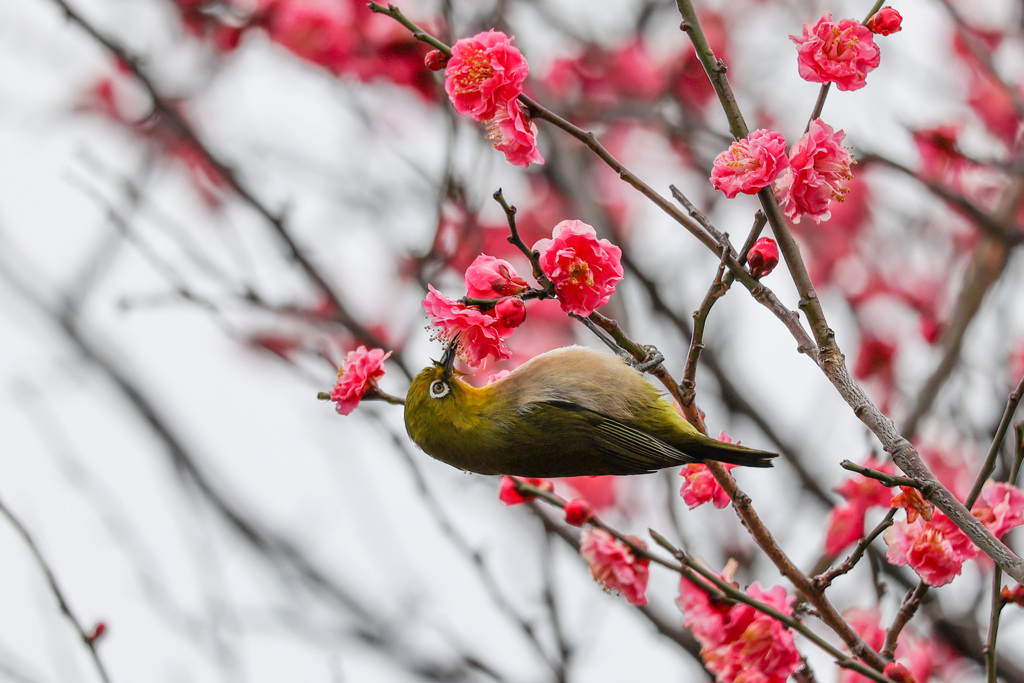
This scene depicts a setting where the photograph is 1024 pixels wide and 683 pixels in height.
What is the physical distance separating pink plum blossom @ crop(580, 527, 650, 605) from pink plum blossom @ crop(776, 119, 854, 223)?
989 mm

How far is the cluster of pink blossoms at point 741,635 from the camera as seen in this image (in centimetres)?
218

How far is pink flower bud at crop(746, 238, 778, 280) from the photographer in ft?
6.72

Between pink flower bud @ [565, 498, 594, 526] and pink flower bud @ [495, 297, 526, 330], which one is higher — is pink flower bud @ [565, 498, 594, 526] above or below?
below

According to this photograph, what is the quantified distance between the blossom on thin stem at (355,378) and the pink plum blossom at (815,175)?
1.13 metres

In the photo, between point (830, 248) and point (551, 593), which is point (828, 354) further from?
point (830, 248)

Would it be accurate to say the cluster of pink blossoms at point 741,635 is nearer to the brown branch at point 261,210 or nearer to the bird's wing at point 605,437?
the bird's wing at point 605,437

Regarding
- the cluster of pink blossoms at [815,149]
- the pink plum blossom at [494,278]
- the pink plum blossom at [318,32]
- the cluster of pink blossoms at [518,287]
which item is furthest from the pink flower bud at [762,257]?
the pink plum blossom at [318,32]

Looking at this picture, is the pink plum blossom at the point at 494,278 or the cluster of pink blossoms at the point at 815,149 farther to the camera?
the pink plum blossom at the point at 494,278

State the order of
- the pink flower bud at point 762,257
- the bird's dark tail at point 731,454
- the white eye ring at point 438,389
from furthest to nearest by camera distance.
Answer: the white eye ring at point 438,389
the bird's dark tail at point 731,454
the pink flower bud at point 762,257

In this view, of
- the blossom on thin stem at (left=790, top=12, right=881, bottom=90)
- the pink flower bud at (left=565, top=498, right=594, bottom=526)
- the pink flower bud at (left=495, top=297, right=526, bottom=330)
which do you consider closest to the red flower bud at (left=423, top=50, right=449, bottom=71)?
the pink flower bud at (left=495, top=297, right=526, bottom=330)

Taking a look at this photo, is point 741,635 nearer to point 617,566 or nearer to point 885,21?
point 617,566

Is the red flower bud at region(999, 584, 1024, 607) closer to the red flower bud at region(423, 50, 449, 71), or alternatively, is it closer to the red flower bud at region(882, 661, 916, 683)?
the red flower bud at region(882, 661, 916, 683)

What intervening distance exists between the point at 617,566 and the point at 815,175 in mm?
1129

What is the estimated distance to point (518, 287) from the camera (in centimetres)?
217
